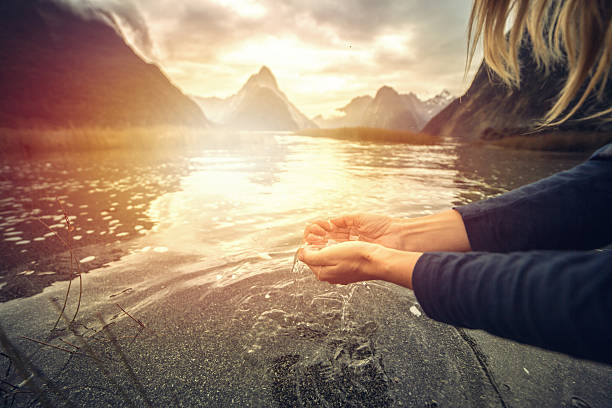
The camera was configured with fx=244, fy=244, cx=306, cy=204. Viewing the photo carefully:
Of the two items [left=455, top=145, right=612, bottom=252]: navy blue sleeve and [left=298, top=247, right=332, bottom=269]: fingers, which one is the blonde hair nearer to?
[left=455, top=145, right=612, bottom=252]: navy blue sleeve

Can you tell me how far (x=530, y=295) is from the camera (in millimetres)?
925

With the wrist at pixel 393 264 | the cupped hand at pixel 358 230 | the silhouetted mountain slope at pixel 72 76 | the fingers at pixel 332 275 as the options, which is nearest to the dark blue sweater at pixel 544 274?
the wrist at pixel 393 264

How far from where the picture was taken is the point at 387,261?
1.46 meters

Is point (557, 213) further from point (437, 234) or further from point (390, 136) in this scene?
point (390, 136)

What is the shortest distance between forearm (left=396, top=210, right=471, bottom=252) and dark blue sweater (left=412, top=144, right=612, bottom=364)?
25 cm

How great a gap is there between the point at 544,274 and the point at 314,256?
1322mm

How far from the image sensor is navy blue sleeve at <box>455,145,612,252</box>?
60.1 inches

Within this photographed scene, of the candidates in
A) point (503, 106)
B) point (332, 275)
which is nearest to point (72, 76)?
point (332, 275)

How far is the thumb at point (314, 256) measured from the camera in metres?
1.86

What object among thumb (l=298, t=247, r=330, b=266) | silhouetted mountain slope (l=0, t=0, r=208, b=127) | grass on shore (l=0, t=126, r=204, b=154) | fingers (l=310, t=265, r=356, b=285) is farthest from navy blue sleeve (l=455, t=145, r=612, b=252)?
silhouetted mountain slope (l=0, t=0, r=208, b=127)

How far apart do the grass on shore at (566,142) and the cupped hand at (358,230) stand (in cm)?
3549

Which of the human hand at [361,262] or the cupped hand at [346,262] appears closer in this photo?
the human hand at [361,262]

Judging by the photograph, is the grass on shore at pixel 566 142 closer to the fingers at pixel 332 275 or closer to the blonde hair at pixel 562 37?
the blonde hair at pixel 562 37

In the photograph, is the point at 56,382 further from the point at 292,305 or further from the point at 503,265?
the point at 503,265
